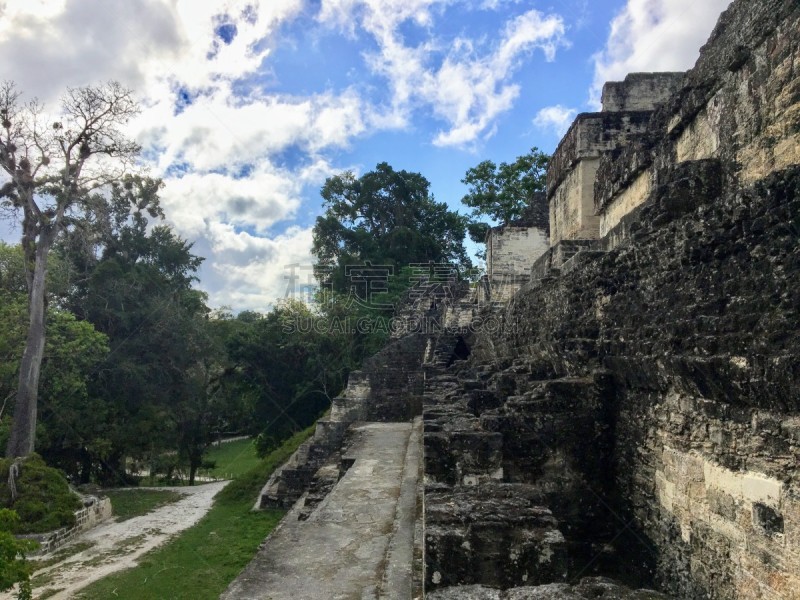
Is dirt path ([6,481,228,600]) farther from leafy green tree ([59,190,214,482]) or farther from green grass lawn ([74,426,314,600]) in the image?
leafy green tree ([59,190,214,482])

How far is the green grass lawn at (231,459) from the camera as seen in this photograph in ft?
92.4

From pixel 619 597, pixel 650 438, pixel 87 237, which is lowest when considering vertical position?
pixel 619 597

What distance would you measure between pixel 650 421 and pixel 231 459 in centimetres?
3072

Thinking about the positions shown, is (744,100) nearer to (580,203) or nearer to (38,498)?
(580,203)

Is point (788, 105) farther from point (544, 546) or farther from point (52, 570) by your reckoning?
point (52, 570)

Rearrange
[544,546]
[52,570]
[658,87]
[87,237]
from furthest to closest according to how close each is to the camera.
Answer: [87,237]
[658,87]
[52,570]
[544,546]

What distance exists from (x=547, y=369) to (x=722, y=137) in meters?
2.87

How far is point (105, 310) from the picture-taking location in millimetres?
21609

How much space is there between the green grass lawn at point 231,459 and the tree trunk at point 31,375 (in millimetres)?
11526

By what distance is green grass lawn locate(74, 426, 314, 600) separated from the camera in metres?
8.73

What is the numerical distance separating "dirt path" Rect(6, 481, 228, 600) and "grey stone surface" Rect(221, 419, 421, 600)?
20.0ft

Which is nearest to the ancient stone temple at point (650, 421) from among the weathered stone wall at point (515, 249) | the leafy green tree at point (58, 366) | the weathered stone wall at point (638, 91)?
the weathered stone wall at point (638, 91)

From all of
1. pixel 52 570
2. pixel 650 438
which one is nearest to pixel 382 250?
pixel 52 570

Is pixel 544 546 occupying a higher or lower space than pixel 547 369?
lower
